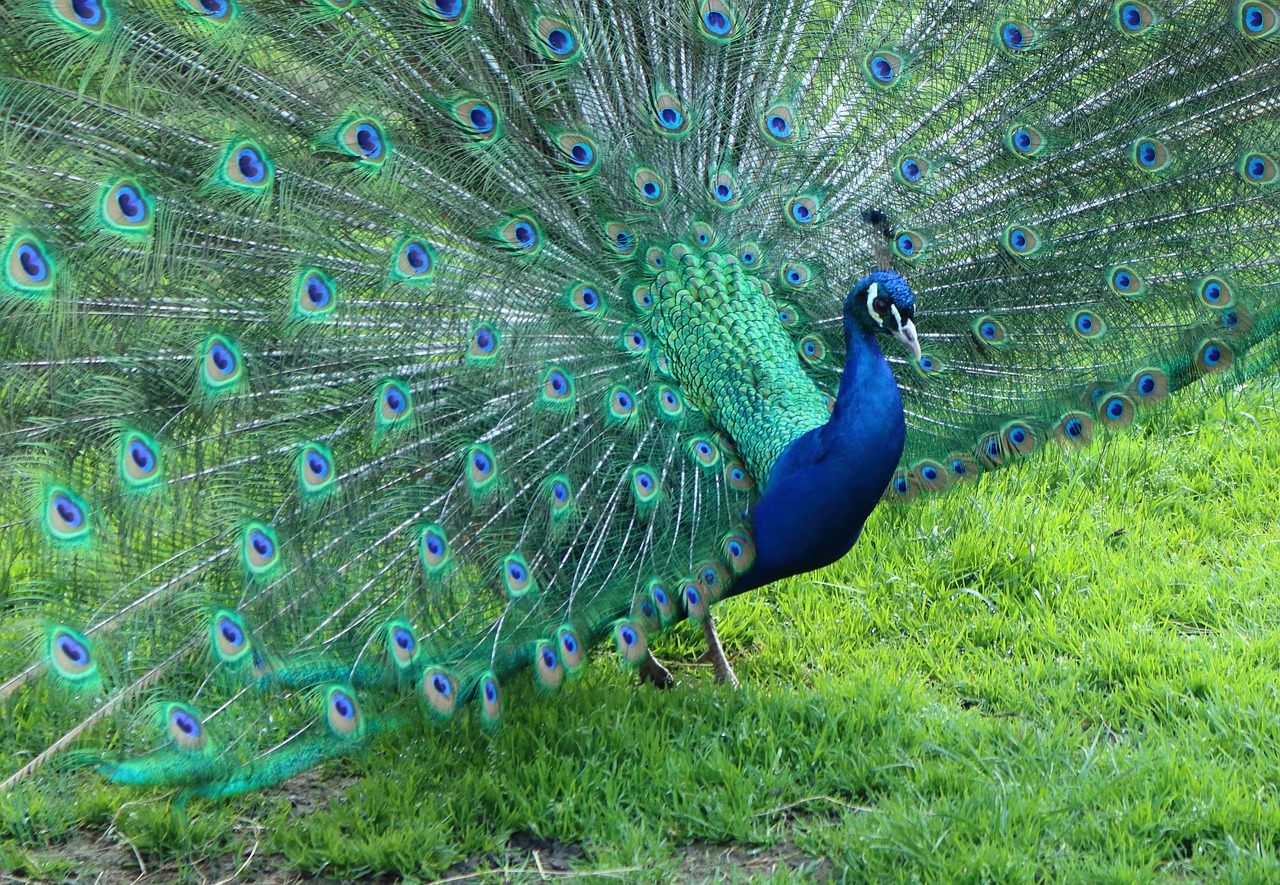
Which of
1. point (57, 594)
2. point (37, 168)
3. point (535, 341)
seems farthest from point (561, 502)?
point (37, 168)

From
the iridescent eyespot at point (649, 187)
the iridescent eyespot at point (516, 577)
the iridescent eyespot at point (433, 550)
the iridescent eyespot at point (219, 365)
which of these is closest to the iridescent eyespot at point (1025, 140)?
the iridescent eyespot at point (649, 187)

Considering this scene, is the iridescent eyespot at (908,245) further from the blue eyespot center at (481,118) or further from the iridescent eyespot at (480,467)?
the iridescent eyespot at (480,467)

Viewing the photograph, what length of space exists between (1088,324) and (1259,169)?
23.0 inches

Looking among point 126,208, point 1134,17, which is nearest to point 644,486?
point 126,208

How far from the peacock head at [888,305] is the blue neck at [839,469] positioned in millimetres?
73

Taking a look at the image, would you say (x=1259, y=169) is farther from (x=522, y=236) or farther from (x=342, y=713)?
(x=342, y=713)

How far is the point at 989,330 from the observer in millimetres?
3389

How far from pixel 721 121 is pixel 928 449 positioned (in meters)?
1.08

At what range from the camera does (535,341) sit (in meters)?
2.86

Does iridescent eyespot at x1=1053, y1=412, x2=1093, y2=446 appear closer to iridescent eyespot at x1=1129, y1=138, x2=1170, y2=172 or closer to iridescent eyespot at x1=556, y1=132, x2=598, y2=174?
iridescent eyespot at x1=1129, y1=138, x2=1170, y2=172

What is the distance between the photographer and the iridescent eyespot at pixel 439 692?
2.62 m

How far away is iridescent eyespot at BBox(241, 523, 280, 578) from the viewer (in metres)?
2.50

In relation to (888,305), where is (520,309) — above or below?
above

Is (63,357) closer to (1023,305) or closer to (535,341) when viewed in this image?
Result: (535,341)
